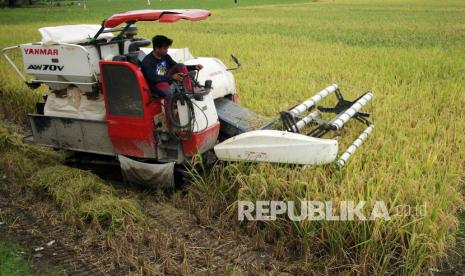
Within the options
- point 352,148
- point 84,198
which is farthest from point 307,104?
point 84,198

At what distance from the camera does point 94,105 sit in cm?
515

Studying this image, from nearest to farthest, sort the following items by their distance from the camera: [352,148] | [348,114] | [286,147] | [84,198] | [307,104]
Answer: [286,147] < [352,148] < [84,198] < [348,114] < [307,104]

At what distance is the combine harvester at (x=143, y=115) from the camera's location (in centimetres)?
422

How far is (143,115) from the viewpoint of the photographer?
15.1 ft

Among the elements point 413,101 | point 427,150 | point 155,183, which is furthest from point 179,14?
point 413,101

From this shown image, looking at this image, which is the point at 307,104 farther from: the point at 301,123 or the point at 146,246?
the point at 146,246

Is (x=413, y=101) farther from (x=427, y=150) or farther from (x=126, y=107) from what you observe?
(x=126, y=107)

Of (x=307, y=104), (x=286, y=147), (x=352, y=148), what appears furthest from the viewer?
(x=307, y=104)

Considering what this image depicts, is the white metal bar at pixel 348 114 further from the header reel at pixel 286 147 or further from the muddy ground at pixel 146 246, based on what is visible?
the muddy ground at pixel 146 246

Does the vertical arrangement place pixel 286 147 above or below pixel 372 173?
above

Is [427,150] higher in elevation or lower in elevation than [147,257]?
higher

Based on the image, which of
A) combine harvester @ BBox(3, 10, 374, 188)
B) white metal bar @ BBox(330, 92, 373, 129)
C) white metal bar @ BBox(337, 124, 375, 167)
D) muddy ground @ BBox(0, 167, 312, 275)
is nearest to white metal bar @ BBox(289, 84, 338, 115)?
combine harvester @ BBox(3, 10, 374, 188)

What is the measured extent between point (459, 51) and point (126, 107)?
9.81m

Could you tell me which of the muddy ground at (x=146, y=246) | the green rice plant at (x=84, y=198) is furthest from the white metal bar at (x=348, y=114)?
the green rice plant at (x=84, y=198)
